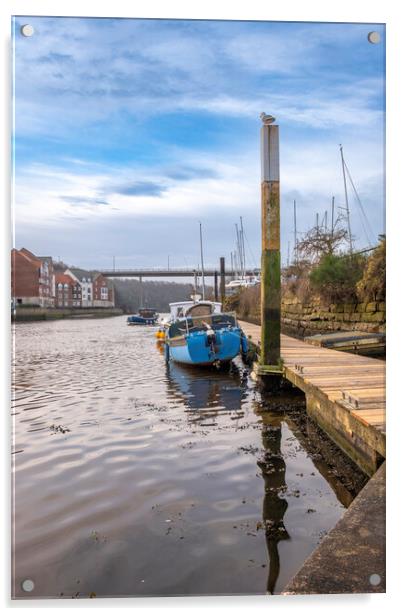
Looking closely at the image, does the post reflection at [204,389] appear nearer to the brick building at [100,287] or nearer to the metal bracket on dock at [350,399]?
the brick building at [100,287]

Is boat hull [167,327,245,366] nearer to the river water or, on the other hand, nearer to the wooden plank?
the wooden plank

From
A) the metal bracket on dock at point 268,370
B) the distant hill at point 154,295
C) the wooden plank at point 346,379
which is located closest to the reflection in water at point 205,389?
the metal bracket on dock at point 268,370

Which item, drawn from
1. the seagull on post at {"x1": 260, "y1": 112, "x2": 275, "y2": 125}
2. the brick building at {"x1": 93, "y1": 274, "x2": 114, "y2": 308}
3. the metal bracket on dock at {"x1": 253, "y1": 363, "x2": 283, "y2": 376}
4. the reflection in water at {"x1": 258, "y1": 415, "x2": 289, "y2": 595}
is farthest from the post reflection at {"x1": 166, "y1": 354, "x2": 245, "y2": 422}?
the seagull on post at {"x1": 260, "y1": 112, "x2": 275, "y2": 125}

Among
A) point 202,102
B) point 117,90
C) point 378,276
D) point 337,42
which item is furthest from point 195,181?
point 378,276

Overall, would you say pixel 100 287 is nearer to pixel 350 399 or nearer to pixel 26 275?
pixel 26 275

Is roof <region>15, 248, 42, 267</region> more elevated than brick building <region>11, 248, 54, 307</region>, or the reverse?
roof <region>15, 248, 42, 267</region>

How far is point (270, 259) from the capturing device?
828 centimetres

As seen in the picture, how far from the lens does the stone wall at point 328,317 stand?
13.7 m

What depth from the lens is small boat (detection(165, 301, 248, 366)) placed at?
1354cm

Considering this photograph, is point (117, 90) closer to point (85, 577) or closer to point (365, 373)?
point (85, 577)

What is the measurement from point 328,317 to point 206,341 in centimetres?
619

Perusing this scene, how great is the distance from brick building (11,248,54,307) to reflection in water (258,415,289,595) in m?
2.58

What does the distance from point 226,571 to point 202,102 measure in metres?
3.51
